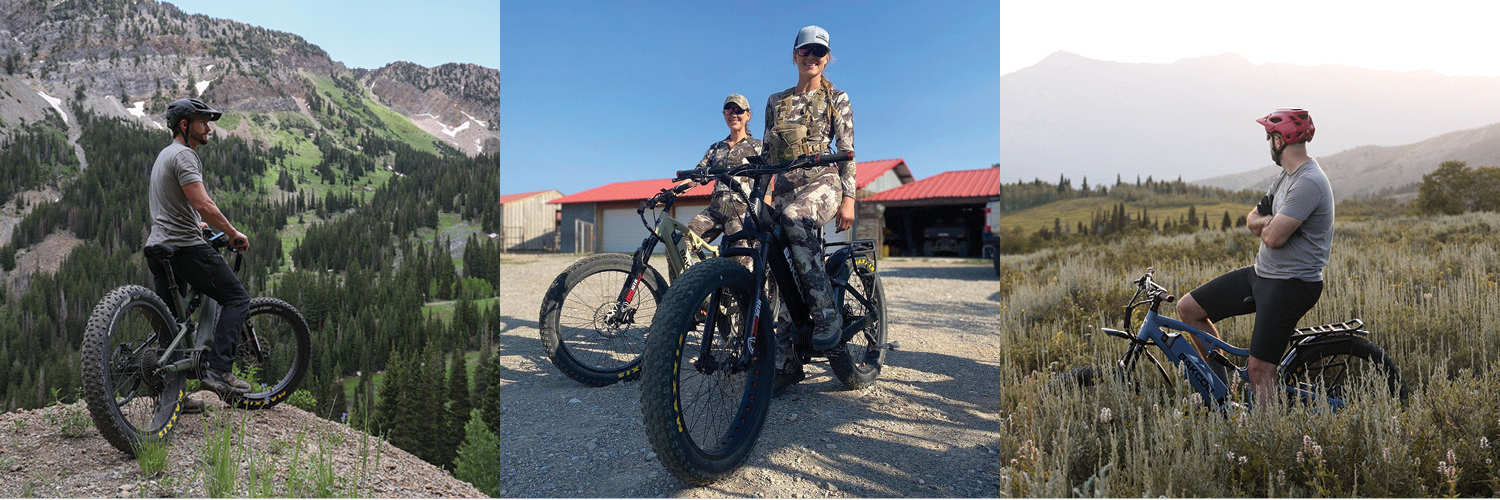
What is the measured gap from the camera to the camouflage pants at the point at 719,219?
136 inches

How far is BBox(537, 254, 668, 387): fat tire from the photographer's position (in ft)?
10.7

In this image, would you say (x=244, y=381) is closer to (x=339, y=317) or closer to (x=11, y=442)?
(x=11, y=442)

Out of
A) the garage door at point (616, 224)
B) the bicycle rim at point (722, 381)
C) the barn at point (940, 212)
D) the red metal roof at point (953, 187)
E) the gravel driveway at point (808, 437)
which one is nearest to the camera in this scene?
the bicycle rim at point (722, 381)

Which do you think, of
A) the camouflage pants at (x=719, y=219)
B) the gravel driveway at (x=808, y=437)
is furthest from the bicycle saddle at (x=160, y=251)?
the camouflage pants at (x=719, y=219)

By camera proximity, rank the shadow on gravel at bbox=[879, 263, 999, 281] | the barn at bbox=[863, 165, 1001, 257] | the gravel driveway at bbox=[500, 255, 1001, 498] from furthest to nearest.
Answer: the barn at bbox=[863, 165, 1001, 257] → the shadow on gravel at bbox=[879, 263, 999, 281] → the gravel driveway at bbox=[500, 255, 1001, 498]

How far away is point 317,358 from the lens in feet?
14.9

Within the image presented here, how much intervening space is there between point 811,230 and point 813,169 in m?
0.26

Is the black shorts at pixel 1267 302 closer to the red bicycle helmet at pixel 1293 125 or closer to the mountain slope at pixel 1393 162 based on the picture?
the red bicycle helmet at pixel 1293 125

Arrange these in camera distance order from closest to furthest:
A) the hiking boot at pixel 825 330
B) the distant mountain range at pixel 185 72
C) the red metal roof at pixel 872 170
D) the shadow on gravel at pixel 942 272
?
1. the hiking boot at pixel 825 330
2. the distant mountain range at pixel 185 72
3. the shadow on gravel at pixel 942 272
4. the red metal roof at pixel 872 170

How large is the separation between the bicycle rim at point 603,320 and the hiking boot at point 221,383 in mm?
1624

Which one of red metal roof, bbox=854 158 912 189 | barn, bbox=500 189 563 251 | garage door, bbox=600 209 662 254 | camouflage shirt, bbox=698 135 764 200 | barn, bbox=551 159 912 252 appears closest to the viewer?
camouflage shirt, bbox=698 135 764 200

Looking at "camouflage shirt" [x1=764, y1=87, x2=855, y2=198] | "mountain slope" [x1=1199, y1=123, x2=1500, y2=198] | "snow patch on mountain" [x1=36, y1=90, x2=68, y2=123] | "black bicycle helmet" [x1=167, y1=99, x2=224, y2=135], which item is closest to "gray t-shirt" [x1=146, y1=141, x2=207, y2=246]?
"black bicycle helmet" [x1=167, y1=99, x2=224, y2=135]

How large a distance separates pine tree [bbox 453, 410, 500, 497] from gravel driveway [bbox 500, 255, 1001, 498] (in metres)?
0.35

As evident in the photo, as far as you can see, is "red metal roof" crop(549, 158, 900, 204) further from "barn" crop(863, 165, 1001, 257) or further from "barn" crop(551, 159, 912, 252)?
"barn" crop(863, 165, 1001, 257)
